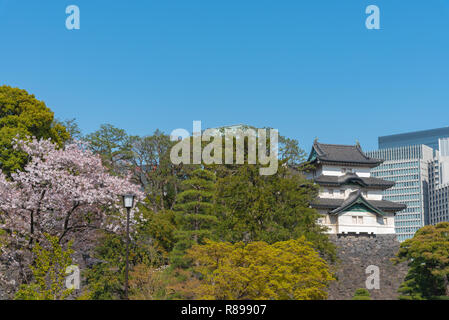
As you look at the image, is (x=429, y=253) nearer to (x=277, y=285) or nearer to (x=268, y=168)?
(x=268, y=168)

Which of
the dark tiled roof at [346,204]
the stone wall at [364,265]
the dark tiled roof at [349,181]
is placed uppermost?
the dark tiled roof at [349,181]

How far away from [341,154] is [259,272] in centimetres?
4055

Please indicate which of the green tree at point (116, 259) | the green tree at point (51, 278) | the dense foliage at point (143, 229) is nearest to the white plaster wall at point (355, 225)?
the dense foliage at point (143, 229)

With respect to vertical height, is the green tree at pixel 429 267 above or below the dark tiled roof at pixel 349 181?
below

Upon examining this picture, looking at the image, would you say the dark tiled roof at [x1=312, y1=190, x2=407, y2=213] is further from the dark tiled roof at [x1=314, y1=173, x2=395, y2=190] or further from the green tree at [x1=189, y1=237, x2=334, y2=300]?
the green tree at [x1=189, y1=237, x2=334, y2=300]

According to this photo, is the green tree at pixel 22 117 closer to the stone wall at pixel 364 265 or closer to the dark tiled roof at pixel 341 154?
the stone wall at pixel 364 265

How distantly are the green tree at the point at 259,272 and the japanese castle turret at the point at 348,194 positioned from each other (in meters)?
26.1

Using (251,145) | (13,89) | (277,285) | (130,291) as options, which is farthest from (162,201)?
(277,285)

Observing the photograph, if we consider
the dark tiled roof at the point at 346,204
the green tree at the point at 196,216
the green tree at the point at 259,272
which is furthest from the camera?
the dark tiled roof at the point at 346,204

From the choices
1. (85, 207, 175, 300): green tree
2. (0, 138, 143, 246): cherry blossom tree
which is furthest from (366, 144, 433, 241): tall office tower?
(0, 138, 143, 246): cherry blossom tree

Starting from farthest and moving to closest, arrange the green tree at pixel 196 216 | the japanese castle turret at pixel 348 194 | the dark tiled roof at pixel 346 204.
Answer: the japanese castle turret at pixel 348 194
the dark tiled roof at pixel 346 204
the green tree at pixel 196 216

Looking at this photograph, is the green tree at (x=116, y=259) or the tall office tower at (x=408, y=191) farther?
the tall office tower at (x=408, y=191)

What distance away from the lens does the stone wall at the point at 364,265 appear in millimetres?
43562

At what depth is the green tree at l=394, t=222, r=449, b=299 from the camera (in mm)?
38375
